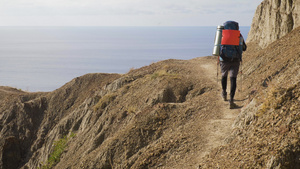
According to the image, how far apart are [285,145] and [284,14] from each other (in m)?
13.5

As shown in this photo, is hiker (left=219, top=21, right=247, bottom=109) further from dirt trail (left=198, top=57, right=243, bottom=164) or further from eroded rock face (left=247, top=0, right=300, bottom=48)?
eroded rock face (left=247, top=0, right=300, bottom=48)

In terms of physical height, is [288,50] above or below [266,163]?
above

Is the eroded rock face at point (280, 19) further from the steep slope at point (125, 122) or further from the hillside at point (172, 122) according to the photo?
the steep slope at point (125, 122)

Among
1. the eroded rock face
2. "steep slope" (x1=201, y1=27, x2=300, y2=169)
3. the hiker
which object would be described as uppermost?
the eroded rock face

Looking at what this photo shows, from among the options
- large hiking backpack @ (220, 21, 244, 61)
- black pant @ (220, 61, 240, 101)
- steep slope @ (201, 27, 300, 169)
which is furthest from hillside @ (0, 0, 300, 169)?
large hiking backpack @ (220, 21, 244, 61)

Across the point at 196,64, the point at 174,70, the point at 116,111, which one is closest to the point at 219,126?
the point at 116,111

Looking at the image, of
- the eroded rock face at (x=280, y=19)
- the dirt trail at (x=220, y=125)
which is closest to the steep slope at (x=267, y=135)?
the dirt trail at (x=220, y=125)

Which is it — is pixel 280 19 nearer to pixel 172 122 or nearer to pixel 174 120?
pixel 174 120

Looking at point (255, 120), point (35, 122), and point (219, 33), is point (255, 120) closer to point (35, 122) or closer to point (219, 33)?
point (219, 33)

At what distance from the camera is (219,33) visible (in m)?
11.0

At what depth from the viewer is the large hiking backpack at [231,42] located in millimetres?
10711

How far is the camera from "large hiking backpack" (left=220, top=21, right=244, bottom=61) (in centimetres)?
1071

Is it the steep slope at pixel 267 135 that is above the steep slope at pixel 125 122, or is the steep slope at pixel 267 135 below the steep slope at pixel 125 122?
above

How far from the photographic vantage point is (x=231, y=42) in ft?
35.2
